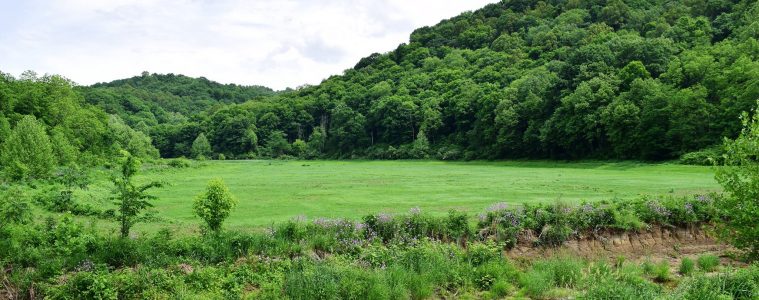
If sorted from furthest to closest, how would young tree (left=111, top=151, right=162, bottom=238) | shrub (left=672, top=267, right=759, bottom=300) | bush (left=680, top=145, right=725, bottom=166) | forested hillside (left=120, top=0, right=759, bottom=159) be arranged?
forested hillside (left=120, top=0, right=759, bottom=159) → bush (left=680, top=145, right=725, bottom=166) → young tree (left=111, top=151, right=162, bottom=238) → shrub (left=672, top=267, right=759, bottom=300)

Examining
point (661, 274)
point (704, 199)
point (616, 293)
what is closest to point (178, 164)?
point (704, 199)

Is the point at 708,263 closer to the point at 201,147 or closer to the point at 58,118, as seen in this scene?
the point at 58,118

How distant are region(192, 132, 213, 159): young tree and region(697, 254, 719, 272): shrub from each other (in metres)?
135

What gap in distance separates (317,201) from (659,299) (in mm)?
19135

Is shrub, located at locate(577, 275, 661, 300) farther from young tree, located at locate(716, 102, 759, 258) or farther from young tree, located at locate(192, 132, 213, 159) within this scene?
young tree, located at locate(192, 132, 213, 159)

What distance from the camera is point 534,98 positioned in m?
82.1

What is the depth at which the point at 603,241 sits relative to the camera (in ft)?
63.7

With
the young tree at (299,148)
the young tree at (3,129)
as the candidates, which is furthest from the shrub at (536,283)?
the young tree at (299,148)

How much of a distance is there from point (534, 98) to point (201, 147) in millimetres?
95974

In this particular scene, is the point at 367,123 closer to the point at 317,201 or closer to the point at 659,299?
the point at 317,201

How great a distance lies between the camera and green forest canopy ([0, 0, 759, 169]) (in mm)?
59969

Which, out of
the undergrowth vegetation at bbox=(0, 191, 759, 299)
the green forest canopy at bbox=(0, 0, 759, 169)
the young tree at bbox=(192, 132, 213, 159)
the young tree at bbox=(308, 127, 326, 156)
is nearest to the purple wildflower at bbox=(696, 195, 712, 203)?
the undergrowth vegetation at bbox=(0, 191, 759, 299)

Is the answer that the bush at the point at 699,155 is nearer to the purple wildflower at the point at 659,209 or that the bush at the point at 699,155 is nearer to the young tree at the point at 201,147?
the purple wildflower at the point at 659,209

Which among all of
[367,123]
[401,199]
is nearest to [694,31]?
[367,123]
